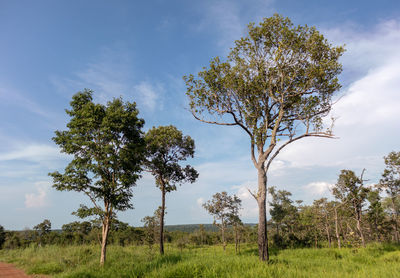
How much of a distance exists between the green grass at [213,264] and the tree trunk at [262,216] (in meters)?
0.57

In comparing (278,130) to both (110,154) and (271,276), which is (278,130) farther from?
(110,154)

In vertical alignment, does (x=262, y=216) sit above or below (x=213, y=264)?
above

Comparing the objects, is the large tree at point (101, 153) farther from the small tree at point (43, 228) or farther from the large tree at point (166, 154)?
the small tree at point (43, 228)

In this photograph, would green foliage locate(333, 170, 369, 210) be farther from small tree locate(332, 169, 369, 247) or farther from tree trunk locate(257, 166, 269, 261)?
tree trunk locate(257, 166, 269, 261)

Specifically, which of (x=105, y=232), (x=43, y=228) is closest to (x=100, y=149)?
(x=105, y=232)

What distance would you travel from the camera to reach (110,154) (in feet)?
46.6

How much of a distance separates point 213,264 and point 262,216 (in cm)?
413

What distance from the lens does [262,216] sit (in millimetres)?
11781

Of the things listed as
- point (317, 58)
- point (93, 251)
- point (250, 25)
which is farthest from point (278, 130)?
point (93, 251)

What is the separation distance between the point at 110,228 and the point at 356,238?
671 inches

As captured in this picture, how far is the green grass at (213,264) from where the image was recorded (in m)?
7.92

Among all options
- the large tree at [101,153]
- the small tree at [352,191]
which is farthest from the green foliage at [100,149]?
the small tree at [352,191]

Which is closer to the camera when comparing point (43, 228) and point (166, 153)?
point (166, 153)

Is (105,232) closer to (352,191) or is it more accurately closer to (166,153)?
(166,153)
